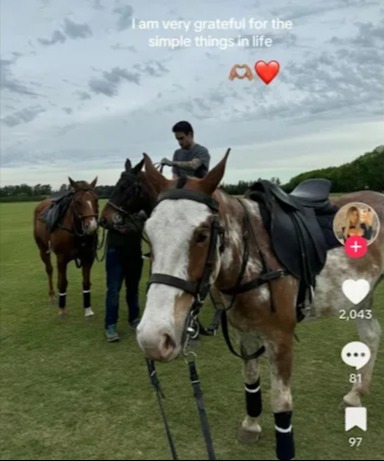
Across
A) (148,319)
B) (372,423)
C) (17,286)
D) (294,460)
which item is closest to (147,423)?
(294,460)

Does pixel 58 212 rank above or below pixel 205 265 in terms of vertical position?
above

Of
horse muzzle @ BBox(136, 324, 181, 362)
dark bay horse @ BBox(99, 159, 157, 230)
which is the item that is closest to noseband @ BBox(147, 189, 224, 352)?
horse muzzle @ BBox(136, 324, 181, 362)

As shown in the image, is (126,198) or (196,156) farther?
(126,198)

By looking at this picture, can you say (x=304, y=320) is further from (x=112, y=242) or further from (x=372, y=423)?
(x=112, y=242)

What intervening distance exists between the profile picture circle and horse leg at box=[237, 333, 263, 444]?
0.88 m

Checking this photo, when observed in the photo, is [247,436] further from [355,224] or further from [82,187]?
[82,187]

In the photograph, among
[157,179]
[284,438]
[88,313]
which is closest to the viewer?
[157,179]

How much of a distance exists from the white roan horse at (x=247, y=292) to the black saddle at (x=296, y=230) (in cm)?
6

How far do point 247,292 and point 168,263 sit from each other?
69 cm

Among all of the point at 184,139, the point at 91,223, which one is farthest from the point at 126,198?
the point at 184,139

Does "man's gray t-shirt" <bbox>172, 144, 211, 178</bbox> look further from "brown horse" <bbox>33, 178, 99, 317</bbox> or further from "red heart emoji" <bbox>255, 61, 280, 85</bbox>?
"brown horse" <bbox>33, 178, 99, 317</bbox>

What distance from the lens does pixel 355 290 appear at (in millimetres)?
2857

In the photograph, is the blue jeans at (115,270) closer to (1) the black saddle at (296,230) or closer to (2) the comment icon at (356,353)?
(1) the black saddle at (296,230)

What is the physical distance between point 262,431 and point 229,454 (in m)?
0.52
